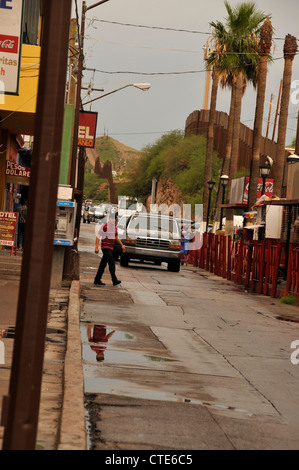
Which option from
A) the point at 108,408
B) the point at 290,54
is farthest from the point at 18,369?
the point at 290,54

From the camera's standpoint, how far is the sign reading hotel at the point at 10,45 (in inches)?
720

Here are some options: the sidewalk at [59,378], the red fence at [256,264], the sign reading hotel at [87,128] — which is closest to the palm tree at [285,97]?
the red fence at [256,264]

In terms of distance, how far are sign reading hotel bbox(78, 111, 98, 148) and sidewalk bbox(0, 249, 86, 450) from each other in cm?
1960

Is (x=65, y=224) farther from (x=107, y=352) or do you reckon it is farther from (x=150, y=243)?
(x=150, y=243)

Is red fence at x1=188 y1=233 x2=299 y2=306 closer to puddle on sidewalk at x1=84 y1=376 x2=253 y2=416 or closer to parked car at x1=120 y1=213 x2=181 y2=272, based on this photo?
parked car at x1=120 y1=213 x2=181 y2=272

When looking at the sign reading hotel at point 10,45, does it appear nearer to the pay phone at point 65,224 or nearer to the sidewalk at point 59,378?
the pay phone at point 65,224

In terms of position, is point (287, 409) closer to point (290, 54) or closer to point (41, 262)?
point (41, 262)

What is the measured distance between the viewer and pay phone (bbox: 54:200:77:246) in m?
19.2

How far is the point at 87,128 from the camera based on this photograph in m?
35.0

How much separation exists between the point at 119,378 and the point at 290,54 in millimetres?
26287

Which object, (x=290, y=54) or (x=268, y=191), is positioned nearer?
(x=290, y=54)

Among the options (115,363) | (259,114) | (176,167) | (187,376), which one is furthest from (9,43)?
(176,167)

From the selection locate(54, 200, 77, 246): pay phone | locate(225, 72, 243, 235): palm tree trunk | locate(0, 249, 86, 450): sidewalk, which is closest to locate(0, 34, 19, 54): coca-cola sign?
locate(54, 200, 77, 246): pay phone

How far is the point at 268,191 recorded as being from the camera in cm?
4731
